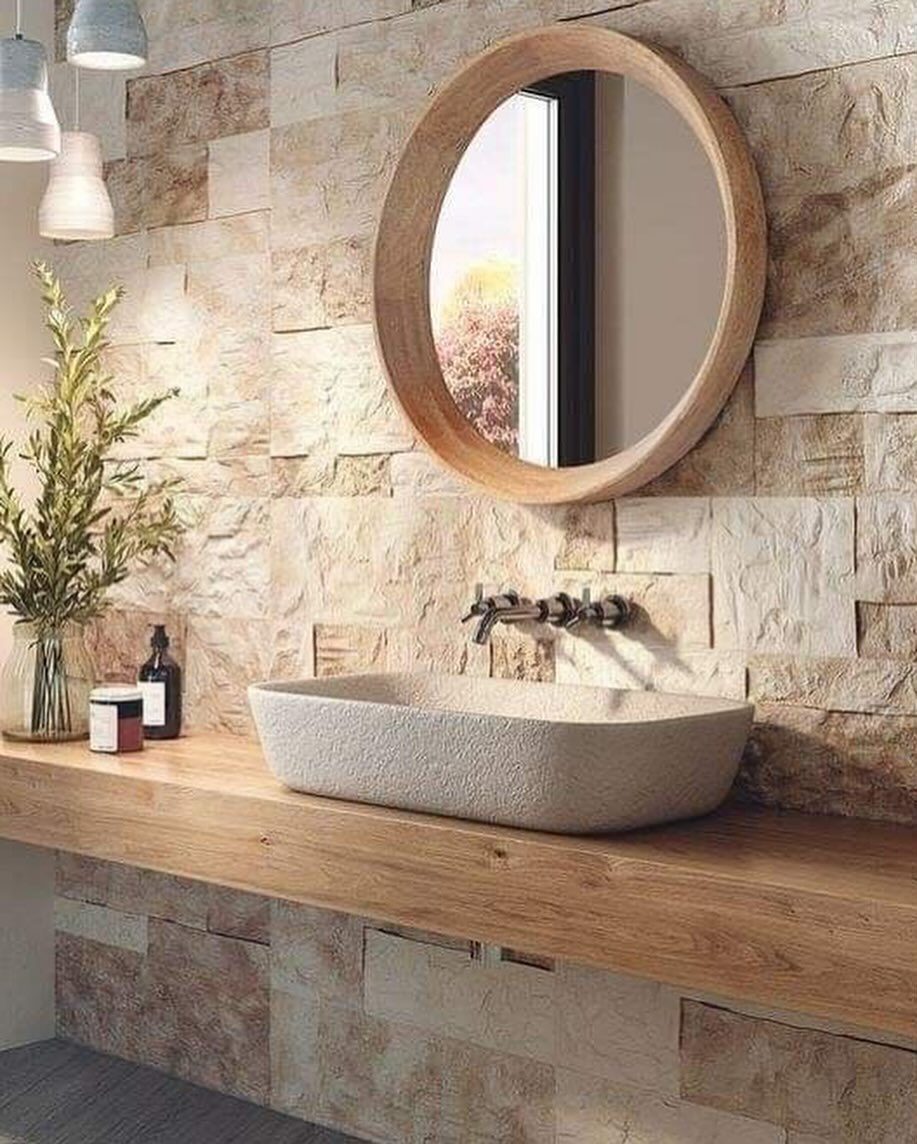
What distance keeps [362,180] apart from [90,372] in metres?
0.70

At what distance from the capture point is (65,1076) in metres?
3.29

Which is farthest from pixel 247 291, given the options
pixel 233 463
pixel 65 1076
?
pixel 65 1076

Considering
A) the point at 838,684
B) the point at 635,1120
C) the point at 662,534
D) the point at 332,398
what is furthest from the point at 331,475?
the point at 635,1120

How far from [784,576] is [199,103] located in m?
1.50

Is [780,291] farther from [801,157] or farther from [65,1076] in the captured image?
[65,1076]

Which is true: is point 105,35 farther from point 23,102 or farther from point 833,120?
point 833,120

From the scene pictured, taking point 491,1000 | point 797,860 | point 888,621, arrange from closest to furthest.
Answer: point 797,860 < point 888,621 < point 491,1000

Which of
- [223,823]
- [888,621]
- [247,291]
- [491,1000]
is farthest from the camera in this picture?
[247,291]

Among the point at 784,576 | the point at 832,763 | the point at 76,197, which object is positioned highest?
the point at 76,197

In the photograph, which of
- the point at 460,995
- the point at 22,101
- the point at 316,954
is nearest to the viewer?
the point at 22,101

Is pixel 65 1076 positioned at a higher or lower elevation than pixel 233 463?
lower

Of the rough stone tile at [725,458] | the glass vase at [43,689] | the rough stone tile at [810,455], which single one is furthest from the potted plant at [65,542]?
the rough stone tile at [810,455]

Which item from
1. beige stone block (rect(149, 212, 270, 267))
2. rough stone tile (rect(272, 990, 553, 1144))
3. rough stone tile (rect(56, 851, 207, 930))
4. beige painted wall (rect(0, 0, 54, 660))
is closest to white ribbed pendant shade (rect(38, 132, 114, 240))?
beige stone block (rect(149, 212, 270, 267))

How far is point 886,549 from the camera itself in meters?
2.31
